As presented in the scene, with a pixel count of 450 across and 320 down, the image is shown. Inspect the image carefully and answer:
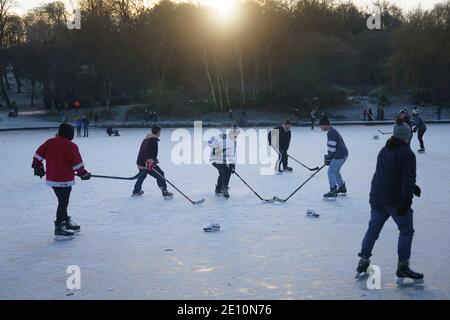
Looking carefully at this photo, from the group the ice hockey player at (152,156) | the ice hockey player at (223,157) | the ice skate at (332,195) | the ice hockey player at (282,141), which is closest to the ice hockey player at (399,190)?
the ice skate at (332,195)

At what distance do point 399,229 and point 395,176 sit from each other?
517 mm

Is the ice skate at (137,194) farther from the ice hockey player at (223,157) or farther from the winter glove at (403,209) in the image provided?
the winter glove at (403,209)

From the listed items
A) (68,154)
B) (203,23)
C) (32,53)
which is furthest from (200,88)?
(68,154)

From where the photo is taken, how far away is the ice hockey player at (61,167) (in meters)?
6.95

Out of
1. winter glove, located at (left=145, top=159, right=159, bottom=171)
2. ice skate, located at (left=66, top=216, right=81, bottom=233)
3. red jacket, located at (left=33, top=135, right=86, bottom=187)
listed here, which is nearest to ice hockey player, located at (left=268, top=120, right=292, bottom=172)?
winter glove, located at (left=145, top=159, right=159, bottom=171)

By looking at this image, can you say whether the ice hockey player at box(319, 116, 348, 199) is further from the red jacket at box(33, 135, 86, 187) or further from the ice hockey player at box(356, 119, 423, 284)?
the red jacket at box(33, 135, 86, 187)

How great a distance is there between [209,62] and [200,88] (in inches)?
93.5

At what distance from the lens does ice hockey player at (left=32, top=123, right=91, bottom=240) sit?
22.8 ft

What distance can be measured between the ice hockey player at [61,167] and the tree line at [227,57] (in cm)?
3478

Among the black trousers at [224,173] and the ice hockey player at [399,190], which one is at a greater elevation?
→ the ice hockey player at [399,190]

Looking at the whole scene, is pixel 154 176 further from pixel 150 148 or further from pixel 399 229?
pixel 399 229

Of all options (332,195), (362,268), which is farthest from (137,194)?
(362,268)

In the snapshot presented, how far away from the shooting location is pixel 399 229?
512cm

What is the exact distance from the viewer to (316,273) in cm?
538
